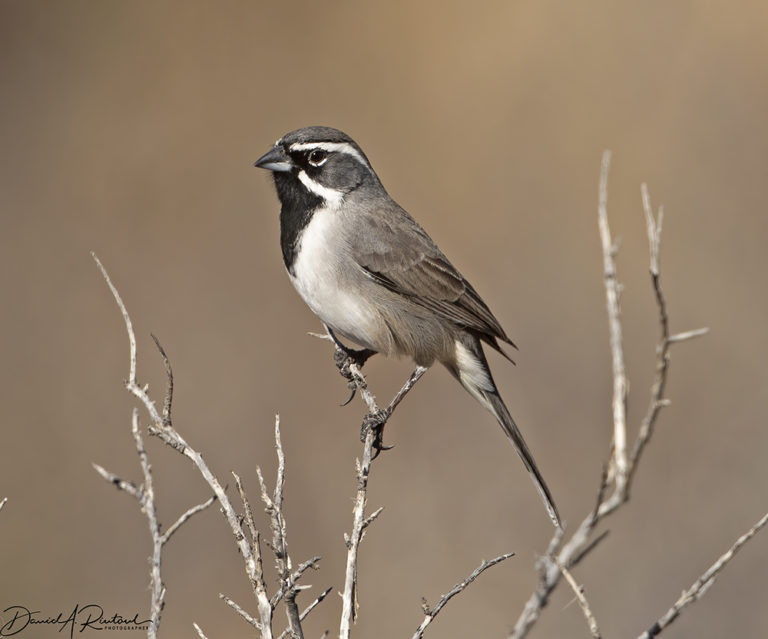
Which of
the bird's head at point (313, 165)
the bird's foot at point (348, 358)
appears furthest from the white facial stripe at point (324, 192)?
the bird's foot at point (348, 358)

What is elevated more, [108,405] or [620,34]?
Answer: [620,34]

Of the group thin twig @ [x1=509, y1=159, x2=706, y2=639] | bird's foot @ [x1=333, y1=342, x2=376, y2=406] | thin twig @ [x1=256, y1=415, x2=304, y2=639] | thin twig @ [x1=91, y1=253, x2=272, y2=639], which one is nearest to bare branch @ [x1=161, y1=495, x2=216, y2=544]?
thin twig @ [x1=91, y1=253, x2=272, y2=639]

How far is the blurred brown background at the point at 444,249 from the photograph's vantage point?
6785mm

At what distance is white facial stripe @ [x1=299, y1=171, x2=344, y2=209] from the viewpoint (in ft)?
16.0

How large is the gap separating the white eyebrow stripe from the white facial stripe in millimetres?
136

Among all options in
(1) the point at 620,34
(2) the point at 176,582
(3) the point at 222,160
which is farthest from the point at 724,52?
(2) the point at 176,582

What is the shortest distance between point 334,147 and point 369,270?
0.69 meters

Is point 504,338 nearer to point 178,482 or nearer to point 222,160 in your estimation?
point 178,482

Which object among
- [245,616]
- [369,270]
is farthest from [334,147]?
[245,616]

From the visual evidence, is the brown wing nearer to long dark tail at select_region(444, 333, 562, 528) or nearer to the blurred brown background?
long dark tail at select_region(444, 333, 562, 528)

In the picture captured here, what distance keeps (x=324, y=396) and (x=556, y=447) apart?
1.98 m

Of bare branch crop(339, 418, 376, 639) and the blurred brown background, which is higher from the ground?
the blurred brown background

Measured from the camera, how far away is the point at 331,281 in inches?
186

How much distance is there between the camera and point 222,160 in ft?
29.7
